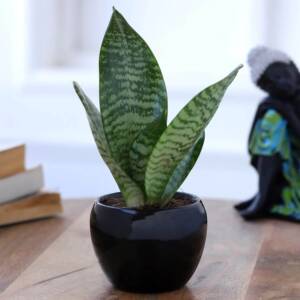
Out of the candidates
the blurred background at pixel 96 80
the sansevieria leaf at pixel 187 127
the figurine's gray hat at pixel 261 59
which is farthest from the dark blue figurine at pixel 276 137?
the blurred background at pixel 96 80

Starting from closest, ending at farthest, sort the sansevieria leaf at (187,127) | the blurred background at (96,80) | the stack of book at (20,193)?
the sansevieria leaf at (187,127), the stack of book at (20,193), the blurred background at (96,80)

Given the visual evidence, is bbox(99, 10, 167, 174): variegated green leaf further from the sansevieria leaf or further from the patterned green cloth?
the patterned green cloth

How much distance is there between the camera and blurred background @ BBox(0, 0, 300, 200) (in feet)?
6.54

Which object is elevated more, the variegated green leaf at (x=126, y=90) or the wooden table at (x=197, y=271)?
the variegated green leaf at (x=126, y=90)

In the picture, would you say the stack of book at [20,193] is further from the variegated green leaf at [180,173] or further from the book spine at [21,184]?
the variegated green leaf at [180,173]

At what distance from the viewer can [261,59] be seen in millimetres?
1159

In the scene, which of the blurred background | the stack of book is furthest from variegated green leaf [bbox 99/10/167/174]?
the blurred background

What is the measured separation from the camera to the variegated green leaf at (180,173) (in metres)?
0.79

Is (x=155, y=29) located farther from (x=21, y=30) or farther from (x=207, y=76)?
(x=21, y=30)

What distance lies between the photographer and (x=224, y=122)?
6.51ft

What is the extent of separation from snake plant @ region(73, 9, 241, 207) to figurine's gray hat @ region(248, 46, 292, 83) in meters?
0.39

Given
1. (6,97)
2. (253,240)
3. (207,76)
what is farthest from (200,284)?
(6,97)

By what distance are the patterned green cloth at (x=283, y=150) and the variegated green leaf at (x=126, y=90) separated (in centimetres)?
40

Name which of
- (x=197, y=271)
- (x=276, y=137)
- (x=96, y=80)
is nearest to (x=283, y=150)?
(x=276, y=137)
